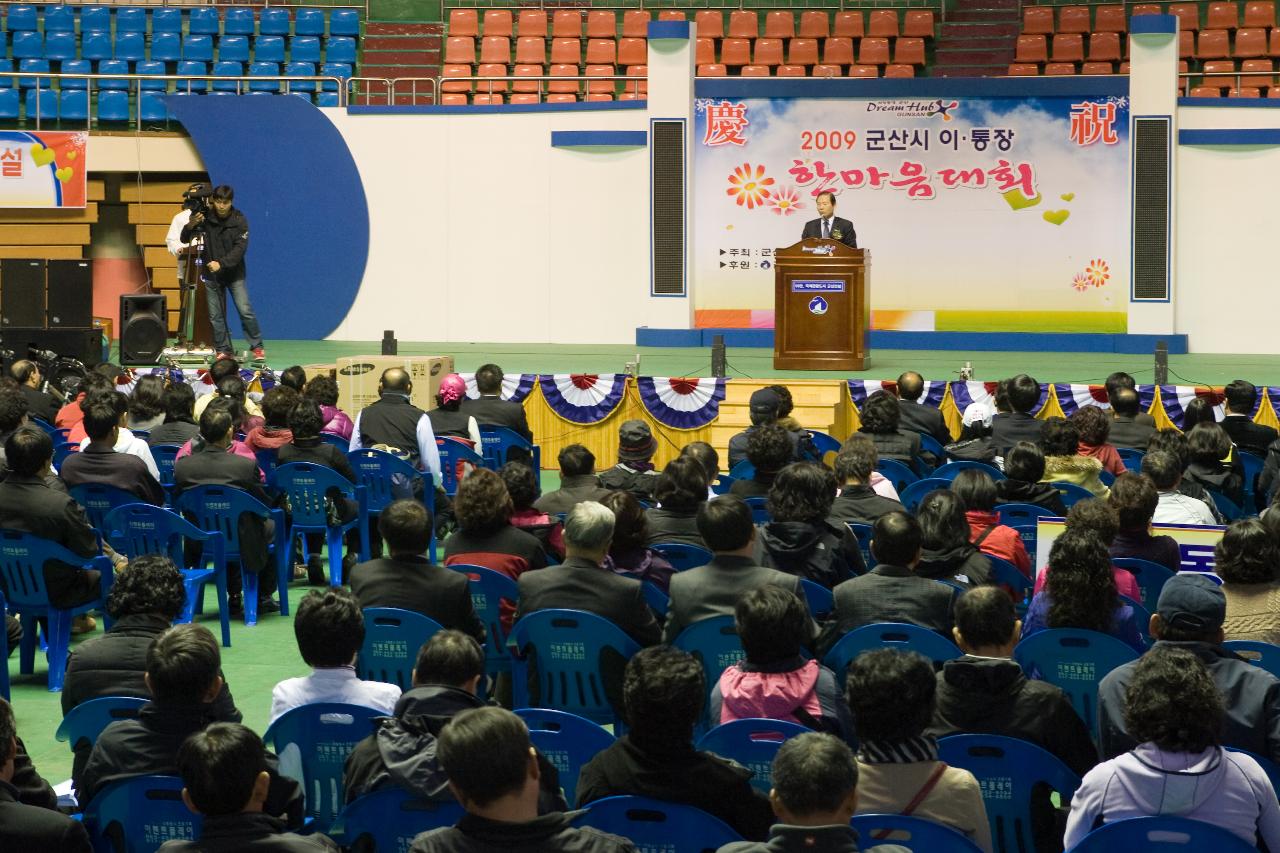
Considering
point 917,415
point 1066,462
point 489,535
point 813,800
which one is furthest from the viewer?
point 917,415

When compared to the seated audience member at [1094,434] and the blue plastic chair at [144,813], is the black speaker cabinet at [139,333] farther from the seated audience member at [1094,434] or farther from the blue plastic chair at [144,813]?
the blue plastic chair at [144,813]

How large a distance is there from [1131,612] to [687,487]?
208cm

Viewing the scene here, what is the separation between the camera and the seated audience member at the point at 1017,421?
8.91m

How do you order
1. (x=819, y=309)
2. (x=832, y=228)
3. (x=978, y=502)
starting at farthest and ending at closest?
1. (x=832, y=228)
2. (x=819, y=309)
3. (x=978, y=502)

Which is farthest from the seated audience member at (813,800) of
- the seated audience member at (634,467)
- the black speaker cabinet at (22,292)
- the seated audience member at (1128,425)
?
the black speaker cabinet at (22,292)

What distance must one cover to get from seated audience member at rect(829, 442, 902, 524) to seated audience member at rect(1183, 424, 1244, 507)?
74.5 inches

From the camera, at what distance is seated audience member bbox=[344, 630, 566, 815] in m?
3.63

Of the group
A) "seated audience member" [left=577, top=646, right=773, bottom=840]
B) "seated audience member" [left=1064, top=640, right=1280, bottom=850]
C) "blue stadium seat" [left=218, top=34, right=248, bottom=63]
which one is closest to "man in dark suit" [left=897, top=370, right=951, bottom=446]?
"seated audience member" [left=1064, top=640, right=1280, bottom=850]

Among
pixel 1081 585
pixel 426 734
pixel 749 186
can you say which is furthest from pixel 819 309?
pixel 426 734

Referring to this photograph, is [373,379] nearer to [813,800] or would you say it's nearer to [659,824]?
[659,824]

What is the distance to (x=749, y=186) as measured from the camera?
669 inches

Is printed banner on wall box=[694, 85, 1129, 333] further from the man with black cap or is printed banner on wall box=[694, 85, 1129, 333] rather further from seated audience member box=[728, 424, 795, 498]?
the man with black cap

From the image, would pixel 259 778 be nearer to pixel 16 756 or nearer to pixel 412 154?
pixel 16 756

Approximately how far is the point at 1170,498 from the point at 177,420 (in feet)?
17.4
